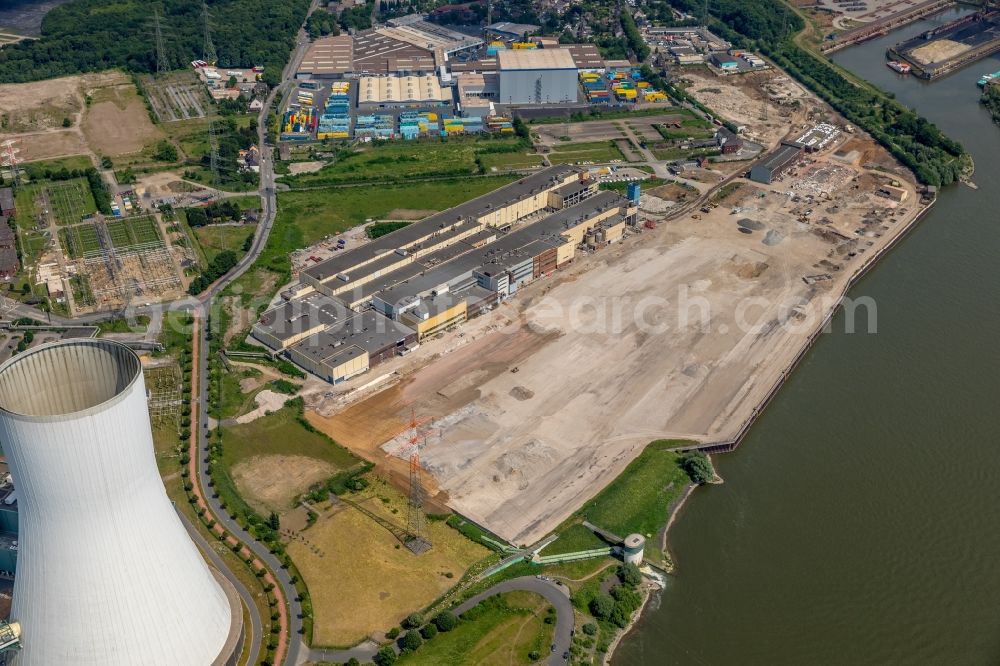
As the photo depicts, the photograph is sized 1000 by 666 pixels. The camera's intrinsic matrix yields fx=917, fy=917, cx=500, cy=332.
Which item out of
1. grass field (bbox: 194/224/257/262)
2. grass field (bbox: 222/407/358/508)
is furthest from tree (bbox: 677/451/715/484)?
grass field (bbox: 194/224/257/262)

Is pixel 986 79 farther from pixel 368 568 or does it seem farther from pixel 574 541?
pixel 368 568

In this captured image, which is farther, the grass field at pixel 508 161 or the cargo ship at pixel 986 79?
the cargo ship at pixel 986 79

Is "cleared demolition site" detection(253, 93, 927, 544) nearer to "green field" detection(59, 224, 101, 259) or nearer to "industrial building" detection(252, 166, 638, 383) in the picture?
"industrial building" detection(252, 166, 638, 383)

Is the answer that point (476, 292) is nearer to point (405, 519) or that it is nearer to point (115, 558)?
point (405, 519)

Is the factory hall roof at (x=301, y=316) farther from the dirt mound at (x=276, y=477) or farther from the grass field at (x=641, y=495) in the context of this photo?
the grass field at (x=641, y=495)

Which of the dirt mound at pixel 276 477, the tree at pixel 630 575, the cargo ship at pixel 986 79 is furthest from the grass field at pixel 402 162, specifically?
the cargo ship at pixel 986 79

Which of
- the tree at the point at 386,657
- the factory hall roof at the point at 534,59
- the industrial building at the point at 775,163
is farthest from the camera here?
the factory hall roof at the point at 534,59

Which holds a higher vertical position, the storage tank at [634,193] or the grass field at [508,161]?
the storage tank at [634,193]
